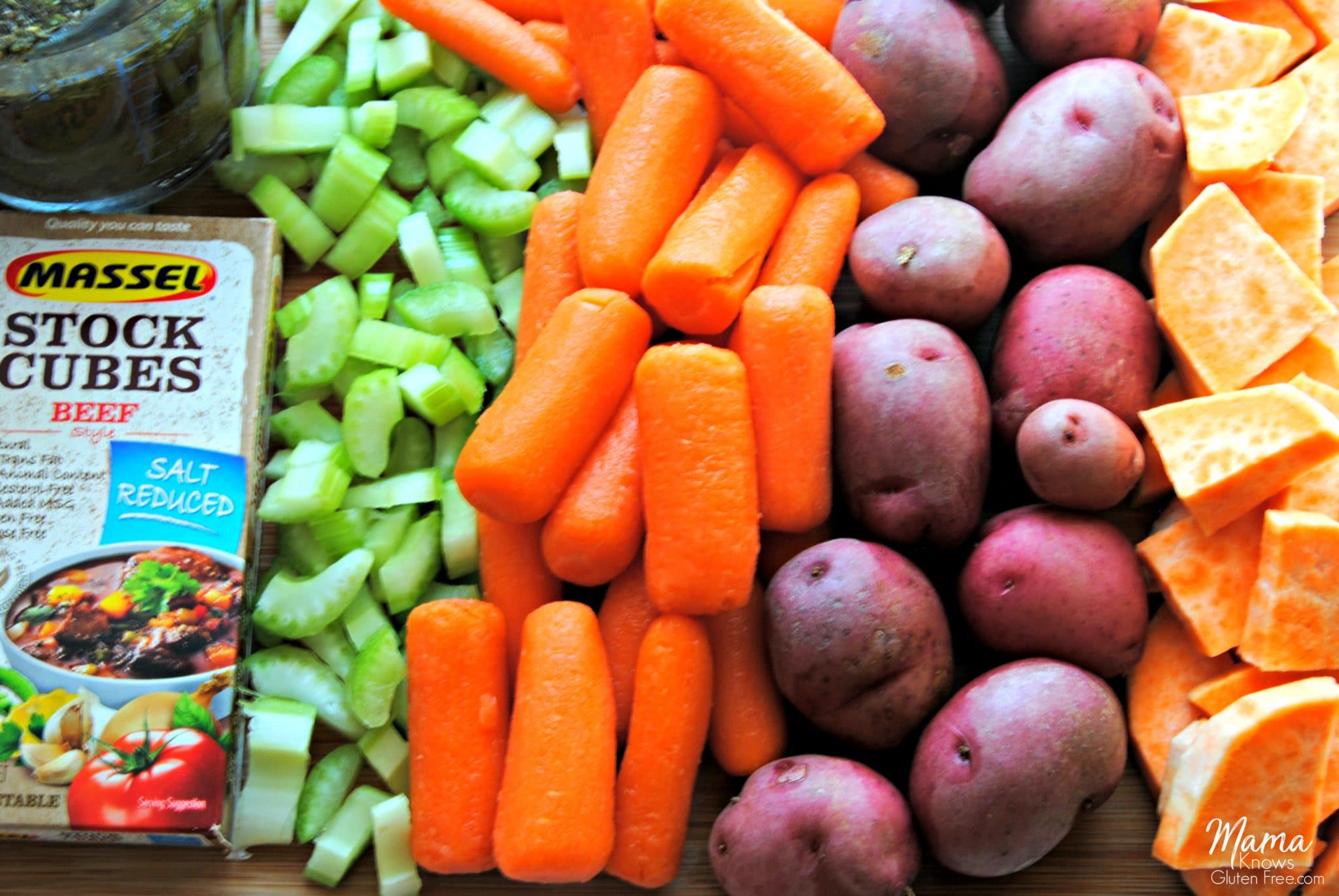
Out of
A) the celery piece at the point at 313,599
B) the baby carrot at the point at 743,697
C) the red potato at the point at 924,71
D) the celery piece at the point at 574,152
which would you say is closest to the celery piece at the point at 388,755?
the celery piece at the point at 313,599

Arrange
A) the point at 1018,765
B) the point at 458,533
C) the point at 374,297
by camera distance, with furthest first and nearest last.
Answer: the point at 374,297
the point at 458,533
the point at 1018,765

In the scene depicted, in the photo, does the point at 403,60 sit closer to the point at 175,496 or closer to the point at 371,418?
the point at 371,418

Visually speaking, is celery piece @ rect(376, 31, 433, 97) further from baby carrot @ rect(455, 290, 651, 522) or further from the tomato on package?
the tomato on package

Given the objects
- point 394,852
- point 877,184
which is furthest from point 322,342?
point 877,184

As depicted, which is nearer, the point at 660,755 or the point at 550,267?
the point at 660,755

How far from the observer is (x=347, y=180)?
4.80 feet

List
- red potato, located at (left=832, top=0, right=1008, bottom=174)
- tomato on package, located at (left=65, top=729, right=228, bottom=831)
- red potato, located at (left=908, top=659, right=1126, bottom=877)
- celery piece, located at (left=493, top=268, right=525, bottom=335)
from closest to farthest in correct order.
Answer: red potato, located at (left=908, top=659, right=1126, bottom=877) → tomato on package, located at (left=65, top=729, right=228, bottom=831) → red potato, located at (left=832, top=0, right=1008, bottom=174) → celery piece, located at (left=493, top=268, right=525, bottom=335)

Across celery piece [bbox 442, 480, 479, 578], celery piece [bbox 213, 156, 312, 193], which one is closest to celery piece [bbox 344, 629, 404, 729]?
celery piece [bbox 442, 480, 479, 578]

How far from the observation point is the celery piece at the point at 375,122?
147cm

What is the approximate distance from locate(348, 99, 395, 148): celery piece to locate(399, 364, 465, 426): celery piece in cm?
33

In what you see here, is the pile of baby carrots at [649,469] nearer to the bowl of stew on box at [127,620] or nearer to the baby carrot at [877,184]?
the baby carrot at [877,184]

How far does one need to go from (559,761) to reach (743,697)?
23cm

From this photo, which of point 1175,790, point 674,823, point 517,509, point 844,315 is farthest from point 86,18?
point 1175,790

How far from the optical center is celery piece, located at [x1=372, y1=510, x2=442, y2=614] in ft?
4.41
